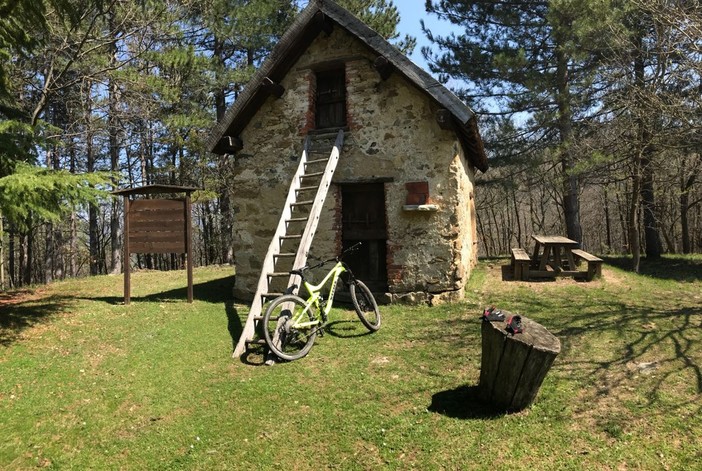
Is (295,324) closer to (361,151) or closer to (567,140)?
(361,151)

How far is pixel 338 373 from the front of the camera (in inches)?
198

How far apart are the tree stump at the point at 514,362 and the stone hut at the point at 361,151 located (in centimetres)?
356

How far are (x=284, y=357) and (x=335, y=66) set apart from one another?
596cm

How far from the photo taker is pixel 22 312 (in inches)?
281

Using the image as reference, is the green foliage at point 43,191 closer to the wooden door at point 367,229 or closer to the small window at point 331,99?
the wooden door at point 367,229

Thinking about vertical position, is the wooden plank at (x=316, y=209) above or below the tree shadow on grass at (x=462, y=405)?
above

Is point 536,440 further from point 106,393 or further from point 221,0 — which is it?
point 221,0

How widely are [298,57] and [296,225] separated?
142 inches

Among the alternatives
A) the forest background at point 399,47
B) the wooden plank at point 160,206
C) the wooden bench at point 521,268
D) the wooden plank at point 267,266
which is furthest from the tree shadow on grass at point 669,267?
the wooden plank at point 160,206

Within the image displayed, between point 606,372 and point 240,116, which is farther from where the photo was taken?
point 240,116

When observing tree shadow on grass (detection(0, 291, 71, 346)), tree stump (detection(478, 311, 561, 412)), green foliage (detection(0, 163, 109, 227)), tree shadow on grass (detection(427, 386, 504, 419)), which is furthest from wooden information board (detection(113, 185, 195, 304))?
tree stump (detection(478, 311, 561, 412))

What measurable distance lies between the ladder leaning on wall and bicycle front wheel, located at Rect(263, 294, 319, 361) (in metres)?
0.29

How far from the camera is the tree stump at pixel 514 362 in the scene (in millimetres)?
3660

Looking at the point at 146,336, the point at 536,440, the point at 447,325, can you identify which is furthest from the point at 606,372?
the point at 146,336
